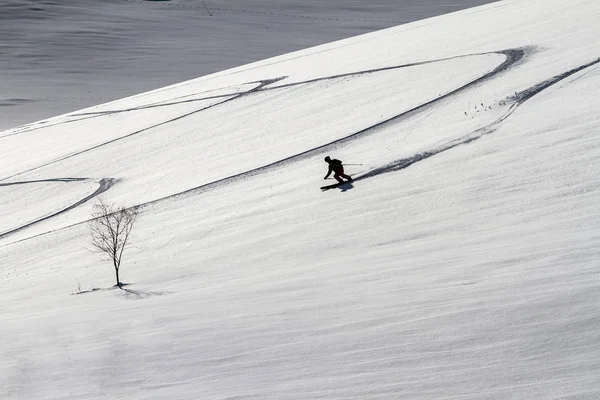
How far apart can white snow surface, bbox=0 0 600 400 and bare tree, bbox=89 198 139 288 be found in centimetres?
32

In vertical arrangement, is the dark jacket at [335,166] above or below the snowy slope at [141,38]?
below

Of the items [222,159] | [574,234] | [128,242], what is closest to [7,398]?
[574,234]

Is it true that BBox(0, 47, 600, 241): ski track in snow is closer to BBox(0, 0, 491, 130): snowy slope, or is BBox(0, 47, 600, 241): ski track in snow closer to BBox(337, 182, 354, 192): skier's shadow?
BBox(337, 182, 354, 192): skier's shadow

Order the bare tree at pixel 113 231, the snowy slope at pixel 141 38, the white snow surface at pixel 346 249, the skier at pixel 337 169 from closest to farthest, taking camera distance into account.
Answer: the white snow surface at pixel 346 249
the bare tree at pixel 113 231
the skier at pixel 337 169
the snowy slope at pixel 141 38

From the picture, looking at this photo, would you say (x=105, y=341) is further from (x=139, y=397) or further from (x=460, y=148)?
(x=460, y=148)

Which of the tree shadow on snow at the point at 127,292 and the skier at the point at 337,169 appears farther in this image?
the skier at the point at 337,169

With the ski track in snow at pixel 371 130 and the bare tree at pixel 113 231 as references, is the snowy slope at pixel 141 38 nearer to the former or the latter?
the ski track in snow at pixel 371 130

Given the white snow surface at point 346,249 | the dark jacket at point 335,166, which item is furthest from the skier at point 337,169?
the white snow surface at point 346,249

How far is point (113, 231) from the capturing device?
15.6 metres

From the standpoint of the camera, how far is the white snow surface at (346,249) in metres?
8.25

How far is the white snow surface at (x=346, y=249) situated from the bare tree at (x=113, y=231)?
32 cm

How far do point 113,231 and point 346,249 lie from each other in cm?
502

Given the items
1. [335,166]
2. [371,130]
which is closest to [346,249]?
[335,166]

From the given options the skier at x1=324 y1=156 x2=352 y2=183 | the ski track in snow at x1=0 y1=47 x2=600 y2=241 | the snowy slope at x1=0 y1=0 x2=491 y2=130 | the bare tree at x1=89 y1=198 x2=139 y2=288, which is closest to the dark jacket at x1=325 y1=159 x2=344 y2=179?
the skier at x1=324 y1=156 x2=352 y2=183
